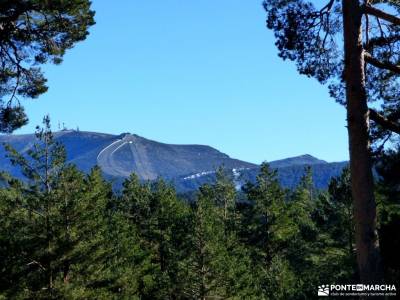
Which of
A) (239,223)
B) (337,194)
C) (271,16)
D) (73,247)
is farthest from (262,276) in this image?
(271,16)

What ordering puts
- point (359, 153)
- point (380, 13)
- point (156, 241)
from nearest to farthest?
1. point (359, 153)
2. point (380, 13)
3. point (156, 241)

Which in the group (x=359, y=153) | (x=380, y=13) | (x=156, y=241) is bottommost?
(x=156, y=241)

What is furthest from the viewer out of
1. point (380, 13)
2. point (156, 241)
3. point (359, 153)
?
point (156, 241)

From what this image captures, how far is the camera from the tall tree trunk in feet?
30.2

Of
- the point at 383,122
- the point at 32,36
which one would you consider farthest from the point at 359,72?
the point at 32,36

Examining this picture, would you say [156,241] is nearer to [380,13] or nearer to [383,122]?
[383,122]

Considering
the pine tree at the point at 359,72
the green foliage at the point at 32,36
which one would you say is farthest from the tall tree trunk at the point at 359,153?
the green foliage at the point at 32,36

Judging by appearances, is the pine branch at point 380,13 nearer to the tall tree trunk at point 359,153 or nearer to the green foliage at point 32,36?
the tall tree trunk at point 359,153

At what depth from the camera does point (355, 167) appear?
9.48 meters

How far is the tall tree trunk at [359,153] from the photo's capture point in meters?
9.21

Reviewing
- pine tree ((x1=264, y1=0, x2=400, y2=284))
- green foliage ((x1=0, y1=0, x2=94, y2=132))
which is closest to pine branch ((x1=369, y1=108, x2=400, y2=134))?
pine tree ((x1=264, y1=0, x2=400, y2=284))

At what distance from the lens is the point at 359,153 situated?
31.2 feet

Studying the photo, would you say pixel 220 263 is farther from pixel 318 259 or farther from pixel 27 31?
pixel 27 31

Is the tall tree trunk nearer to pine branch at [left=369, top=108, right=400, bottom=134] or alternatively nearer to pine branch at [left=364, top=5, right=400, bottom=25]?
pine branch at [left=364, top=5, right=400, bottom=25]
